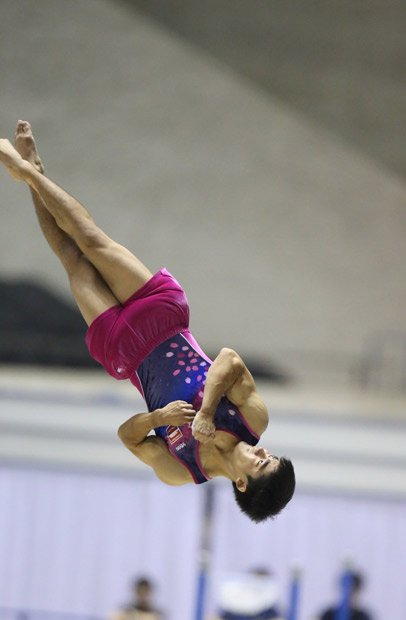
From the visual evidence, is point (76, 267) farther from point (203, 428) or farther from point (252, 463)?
point (252, 463)

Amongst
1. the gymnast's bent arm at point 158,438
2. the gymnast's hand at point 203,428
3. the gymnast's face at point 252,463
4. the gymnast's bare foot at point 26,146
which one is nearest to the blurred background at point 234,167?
the gymnast's bare foot at point 26,146

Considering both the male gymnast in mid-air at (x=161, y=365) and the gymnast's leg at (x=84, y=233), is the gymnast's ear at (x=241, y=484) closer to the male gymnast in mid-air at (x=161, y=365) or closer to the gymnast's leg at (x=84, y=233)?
the male gymnast in mid-air at (x=161, y=365)

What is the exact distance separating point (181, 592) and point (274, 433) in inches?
59.8

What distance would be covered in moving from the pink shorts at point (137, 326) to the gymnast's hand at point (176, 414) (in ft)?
1.21

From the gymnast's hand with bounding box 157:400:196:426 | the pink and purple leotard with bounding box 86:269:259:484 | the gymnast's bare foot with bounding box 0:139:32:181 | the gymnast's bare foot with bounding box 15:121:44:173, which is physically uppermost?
the gymnast's bare foot with bounding box 15:121:44:173

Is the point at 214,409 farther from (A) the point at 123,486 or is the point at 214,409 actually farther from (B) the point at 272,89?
(B) the point at 272,89

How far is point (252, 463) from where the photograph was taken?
4422mm

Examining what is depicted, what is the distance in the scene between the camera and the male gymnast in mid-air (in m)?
4.46

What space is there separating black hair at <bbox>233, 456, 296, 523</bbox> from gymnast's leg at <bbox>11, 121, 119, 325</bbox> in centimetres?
100

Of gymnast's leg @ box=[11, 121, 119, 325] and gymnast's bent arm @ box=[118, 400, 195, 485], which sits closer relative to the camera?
gymnast's bent arm @ box=[118, 400, 195, 485]

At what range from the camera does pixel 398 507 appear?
9.23m

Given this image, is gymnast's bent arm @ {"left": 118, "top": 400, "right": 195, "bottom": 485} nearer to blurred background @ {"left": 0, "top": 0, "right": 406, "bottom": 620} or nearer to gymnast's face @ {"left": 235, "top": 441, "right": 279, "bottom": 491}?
gymnast's face @ {"left": 235, "top": 441, "right": 279, "bottom": 491}

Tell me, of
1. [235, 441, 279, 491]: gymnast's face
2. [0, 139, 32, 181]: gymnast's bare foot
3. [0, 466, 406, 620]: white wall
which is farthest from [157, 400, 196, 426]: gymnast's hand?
[0, 466, 406, 620]: white wall

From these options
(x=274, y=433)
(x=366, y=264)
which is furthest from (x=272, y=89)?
(x=274, y=433)
